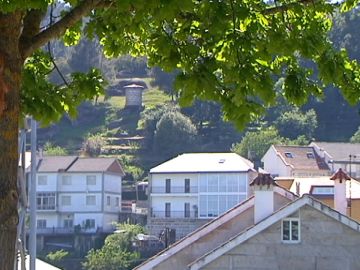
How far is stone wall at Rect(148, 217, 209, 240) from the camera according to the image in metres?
83.9

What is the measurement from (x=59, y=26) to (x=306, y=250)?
51.9 feet

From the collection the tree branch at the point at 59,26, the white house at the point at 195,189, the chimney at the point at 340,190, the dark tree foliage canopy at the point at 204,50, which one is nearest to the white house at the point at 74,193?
the white house at the point at 195,189

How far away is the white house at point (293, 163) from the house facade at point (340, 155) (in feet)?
2.02

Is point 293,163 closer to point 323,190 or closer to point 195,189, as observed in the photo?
point 195,189

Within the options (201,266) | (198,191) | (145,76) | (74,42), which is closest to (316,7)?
(74,42)

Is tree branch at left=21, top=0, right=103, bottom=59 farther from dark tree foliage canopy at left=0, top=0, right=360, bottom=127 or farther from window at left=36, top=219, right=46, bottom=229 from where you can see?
window at left=36, top=219, right=46, bottom=229

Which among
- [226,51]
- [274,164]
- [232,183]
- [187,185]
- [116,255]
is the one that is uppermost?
[274,164]

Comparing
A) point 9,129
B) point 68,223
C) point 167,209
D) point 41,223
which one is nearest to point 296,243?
point 9,129

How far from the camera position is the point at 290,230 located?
2255 cm

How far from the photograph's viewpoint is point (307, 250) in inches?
896

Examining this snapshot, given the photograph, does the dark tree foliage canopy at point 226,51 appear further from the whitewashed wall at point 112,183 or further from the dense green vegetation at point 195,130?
the dense green vegetation at point 195,130

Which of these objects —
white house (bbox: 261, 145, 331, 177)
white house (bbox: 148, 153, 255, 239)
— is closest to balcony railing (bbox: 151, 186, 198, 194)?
white house (bbox: 148, 153, 255, 239)

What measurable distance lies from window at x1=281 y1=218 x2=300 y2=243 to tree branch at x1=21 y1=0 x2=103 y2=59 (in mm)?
15283

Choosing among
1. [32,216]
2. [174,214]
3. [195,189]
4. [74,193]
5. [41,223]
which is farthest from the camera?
[74,193]
